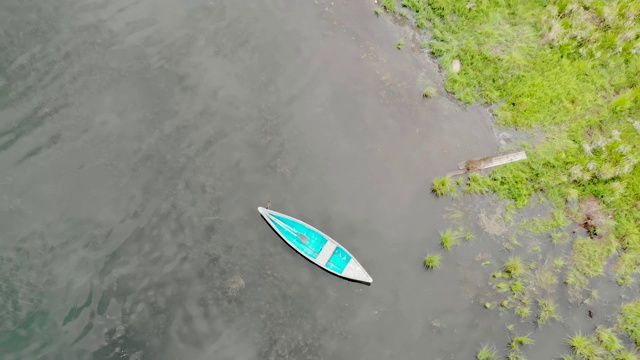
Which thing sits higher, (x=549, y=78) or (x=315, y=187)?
(x=549, y=78)

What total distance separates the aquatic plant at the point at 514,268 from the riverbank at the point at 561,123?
0.03m

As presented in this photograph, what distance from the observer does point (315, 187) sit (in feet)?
45.2

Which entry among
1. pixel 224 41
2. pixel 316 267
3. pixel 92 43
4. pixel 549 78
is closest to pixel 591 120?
pixel 549 78

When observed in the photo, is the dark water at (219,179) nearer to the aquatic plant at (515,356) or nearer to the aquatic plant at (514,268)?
the aquatic plant at (515,356)

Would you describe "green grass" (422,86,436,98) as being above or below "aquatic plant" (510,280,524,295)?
above

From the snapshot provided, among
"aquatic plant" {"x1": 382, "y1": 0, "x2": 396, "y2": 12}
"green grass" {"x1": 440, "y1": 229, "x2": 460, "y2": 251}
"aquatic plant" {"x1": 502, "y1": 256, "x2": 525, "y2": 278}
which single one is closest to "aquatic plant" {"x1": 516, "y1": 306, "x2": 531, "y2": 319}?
"aquatic plant" {"x1": 502, "y1": 256, "x2": 525, "y2": 278}

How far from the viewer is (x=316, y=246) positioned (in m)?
12.9

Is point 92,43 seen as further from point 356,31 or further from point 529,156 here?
point 529,156

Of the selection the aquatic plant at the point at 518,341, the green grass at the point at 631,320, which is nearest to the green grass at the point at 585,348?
the green grass at the point at 631,320

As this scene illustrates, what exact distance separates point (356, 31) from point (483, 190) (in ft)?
21.9

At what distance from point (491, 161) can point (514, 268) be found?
3.21m

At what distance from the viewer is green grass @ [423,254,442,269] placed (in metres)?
13.0

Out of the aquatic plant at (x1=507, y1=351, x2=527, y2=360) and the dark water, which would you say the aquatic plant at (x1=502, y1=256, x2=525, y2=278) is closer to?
the dark water

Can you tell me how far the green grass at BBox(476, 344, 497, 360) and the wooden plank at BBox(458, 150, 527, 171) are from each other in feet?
16.3
